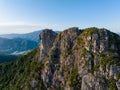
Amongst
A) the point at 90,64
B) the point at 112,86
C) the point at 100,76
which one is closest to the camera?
the point at 112,86

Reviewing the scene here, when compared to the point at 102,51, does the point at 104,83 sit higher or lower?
lower

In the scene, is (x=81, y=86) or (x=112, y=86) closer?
(x=112, y=86)

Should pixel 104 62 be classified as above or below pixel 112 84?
above

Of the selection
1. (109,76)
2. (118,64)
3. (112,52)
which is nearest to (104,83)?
(109,76)

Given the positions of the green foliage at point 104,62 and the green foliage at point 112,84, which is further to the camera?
the green foliage at point 104,62

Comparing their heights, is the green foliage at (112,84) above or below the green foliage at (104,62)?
below

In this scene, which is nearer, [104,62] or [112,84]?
[112,84]

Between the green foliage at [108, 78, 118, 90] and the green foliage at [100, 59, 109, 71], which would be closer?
the green foliage at [108, 78, 118, 90]

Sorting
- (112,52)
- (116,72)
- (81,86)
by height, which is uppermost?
(112,52)

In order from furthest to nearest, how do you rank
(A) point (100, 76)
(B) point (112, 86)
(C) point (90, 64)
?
(C) point (90, 64) → (A) point (100, 76) → (B) point (112, 86)

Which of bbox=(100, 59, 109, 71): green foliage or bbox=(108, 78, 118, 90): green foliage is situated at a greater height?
bbox=(100, 59, 109, 71): green foliage

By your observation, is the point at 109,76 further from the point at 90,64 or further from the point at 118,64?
the point at 90,64
